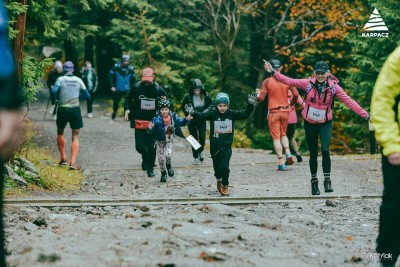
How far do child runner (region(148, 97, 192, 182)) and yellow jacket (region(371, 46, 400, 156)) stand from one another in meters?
8.78

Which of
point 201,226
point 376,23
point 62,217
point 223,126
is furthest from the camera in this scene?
point 376,23

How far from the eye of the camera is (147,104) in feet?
53.1

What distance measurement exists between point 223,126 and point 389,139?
717cm

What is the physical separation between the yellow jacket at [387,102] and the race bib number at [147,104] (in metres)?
10.1

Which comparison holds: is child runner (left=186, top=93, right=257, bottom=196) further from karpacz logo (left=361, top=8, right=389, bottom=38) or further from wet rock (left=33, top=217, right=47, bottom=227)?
karpacz logo (left=361, top=8, right=389, bottom=38)

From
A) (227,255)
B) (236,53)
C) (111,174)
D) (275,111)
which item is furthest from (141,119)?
(236,53)

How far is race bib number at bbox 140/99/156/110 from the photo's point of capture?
1616cm

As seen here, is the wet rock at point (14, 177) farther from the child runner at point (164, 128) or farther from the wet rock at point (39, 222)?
the wet rock at point (39, 222)

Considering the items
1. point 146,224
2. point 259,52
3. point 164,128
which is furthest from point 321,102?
point 259,52

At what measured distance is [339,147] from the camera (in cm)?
3159

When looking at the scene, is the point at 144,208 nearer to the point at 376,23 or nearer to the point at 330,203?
the point at 330,203

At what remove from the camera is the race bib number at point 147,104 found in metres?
16.2

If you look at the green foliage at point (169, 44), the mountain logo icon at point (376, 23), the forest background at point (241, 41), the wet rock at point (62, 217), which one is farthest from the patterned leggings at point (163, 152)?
the green foliage at point (169, 44)

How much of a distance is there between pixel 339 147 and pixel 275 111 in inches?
594
